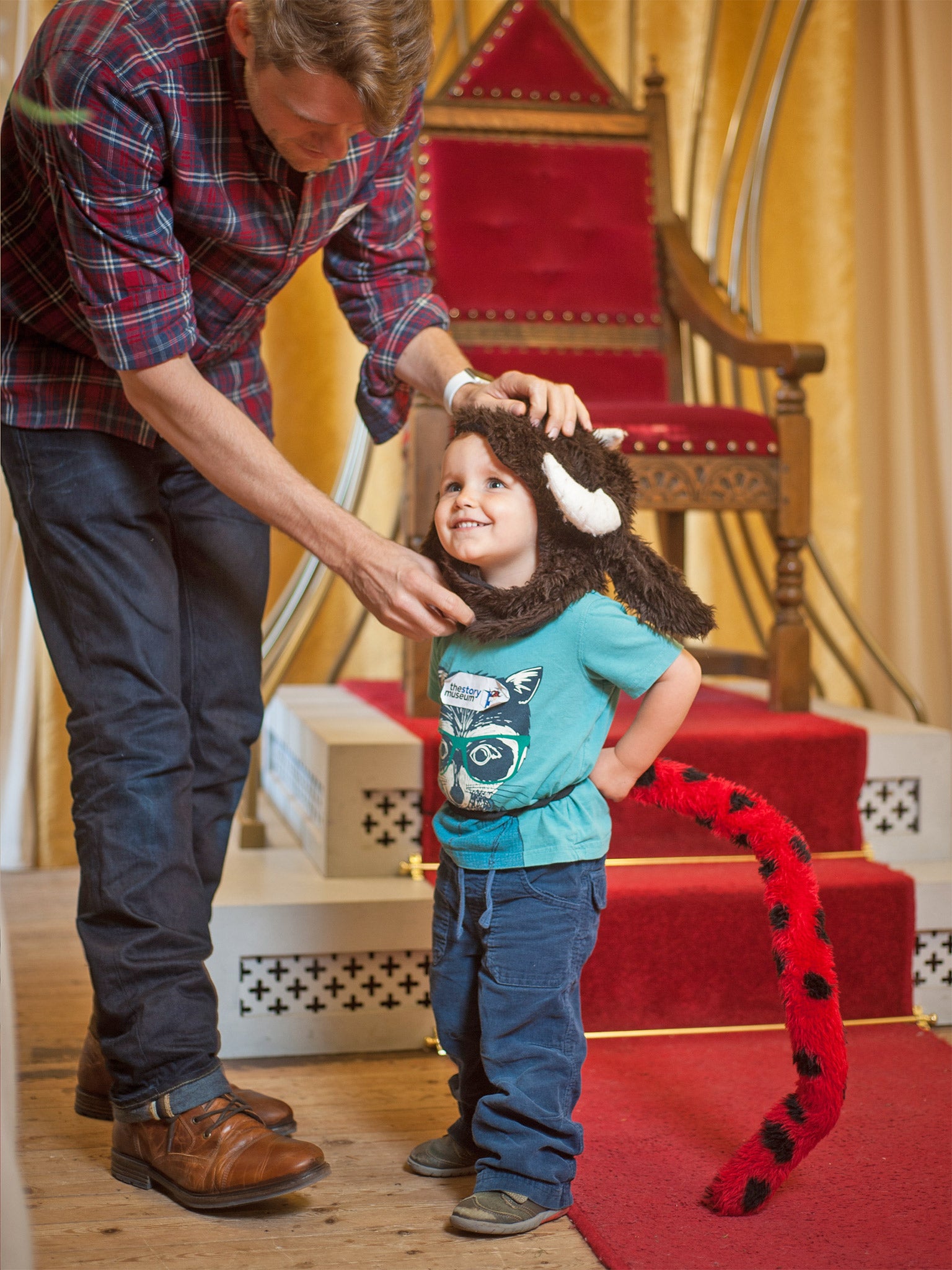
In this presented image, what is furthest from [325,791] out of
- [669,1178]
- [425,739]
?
[669,1178]

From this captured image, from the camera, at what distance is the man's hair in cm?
107

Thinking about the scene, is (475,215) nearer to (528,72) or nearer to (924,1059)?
(528,72)

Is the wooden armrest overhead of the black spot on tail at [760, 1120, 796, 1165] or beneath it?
overhead

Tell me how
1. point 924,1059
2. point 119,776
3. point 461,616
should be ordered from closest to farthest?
point 461,616 → point 119,776 → point 924,1059

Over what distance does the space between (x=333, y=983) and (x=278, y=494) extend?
866 mm

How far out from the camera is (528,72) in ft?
9.27

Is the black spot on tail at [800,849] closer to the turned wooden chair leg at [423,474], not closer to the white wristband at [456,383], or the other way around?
the white wristband at [456,383]

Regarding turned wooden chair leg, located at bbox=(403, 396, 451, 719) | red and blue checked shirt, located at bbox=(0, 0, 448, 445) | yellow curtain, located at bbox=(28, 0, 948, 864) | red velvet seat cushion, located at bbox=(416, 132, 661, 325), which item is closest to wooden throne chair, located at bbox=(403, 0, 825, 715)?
red velvet seat cushion, located at bbox=(416, 132, 661, 325)

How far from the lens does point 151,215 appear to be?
1193 mm

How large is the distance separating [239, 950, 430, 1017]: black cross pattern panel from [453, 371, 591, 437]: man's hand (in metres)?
0.85

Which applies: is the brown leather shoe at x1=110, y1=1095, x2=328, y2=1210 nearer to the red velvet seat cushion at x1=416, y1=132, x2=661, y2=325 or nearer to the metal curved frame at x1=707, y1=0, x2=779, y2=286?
the red velvet seat cushion at x1=416, y1=132, x2=661, y2=325

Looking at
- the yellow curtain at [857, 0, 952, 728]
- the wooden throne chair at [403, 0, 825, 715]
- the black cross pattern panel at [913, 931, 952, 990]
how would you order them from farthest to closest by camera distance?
1. the yellow curtain at [857, 0, 952, 728]
2. the wooden throne chair at [403, 0, 825, 715]
3. the black cross pattern panel at [913, 931, 952, 990]

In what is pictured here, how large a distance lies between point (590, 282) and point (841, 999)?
161cm

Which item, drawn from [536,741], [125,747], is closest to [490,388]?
[536,741]
